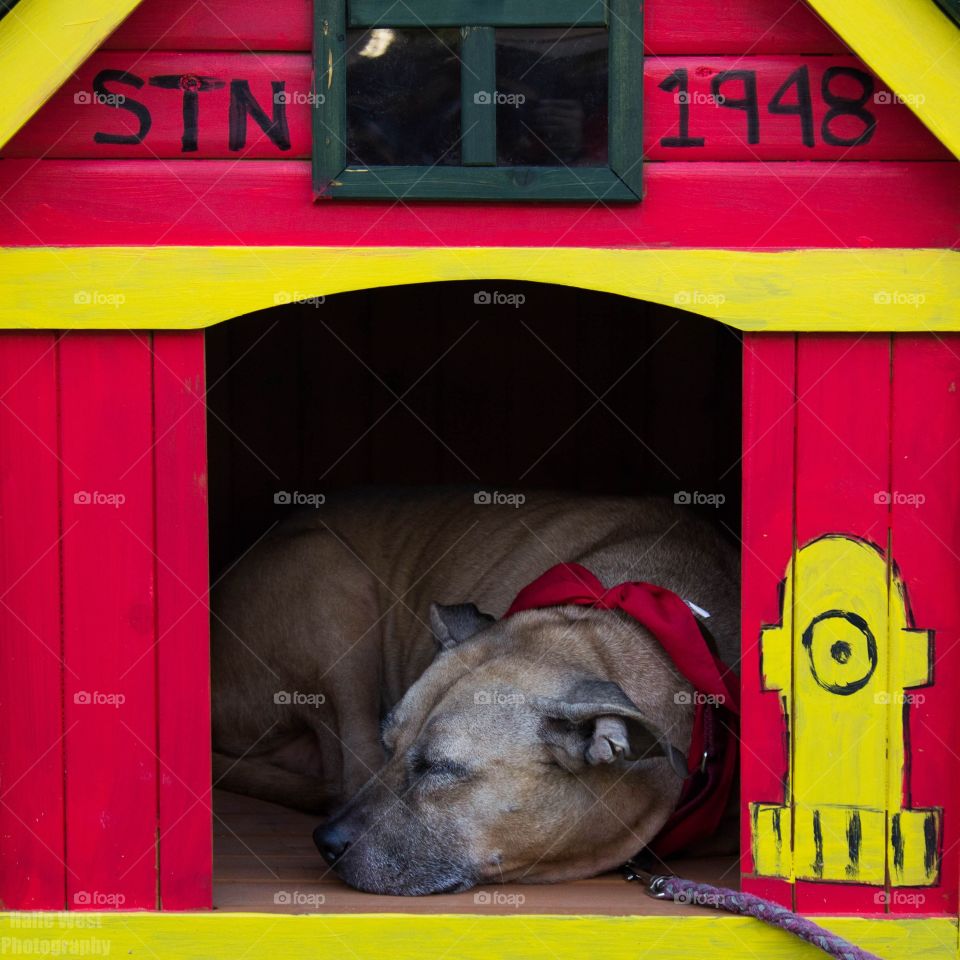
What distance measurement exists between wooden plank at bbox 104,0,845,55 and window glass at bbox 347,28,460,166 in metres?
0.17

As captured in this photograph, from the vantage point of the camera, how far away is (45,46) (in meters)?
3.15

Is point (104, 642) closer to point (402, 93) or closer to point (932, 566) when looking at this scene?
point (402, 93)

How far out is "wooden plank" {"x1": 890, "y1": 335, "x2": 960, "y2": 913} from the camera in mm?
3396

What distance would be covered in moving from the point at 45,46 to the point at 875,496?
7.74 ft

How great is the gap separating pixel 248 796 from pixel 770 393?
98.4 inches

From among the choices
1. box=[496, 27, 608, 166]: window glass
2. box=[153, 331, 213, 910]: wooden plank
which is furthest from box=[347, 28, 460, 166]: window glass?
box=[153, 331, 213, 910]: wooden plank

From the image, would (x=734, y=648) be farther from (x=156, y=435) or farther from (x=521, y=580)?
(x=156, y=435)

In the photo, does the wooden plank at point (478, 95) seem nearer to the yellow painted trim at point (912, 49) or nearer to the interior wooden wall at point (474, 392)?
the yellow painted trim at point (912, 49)

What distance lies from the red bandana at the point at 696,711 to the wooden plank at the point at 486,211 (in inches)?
46.7

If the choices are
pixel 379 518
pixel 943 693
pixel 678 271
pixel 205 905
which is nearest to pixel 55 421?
pixel 205 905

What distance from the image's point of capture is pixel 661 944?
11.1 feet

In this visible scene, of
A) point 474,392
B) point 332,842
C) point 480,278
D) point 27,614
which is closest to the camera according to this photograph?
point 480,278

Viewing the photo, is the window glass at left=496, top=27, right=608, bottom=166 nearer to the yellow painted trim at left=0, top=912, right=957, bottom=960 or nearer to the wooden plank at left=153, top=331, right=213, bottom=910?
the wooden plank at left=153, top=331, right=213, bottom=910

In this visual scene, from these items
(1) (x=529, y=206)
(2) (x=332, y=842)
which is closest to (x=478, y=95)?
(1) (x=529, y=206)
